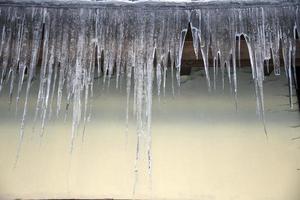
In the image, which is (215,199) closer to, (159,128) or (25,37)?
(159,128)

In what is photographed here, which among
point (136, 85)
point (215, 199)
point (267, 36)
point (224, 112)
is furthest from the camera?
point (224, 112)

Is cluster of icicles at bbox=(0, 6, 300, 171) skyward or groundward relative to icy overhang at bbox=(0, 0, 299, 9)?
groundward

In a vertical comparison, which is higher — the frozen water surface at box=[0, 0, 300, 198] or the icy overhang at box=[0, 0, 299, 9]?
the icy overhang at box=[0, 0, 299, 9]

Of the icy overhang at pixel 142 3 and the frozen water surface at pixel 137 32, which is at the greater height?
the icy overhang at pixel 142 3

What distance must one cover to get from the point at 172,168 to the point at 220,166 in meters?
0.40

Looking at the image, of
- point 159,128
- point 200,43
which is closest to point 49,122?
point 159,128

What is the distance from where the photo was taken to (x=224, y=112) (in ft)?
12.2

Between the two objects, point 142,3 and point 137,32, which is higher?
point 142,3

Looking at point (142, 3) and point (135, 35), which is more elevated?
point (142, 3)

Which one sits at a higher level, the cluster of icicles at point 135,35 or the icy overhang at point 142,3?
the icy overhang at point 142,3

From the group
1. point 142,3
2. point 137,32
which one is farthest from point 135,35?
point 142,3

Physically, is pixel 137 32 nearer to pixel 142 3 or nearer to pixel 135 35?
pixel 135 35

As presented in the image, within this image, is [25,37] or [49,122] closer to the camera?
[25,37]

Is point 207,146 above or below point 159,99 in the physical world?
below
